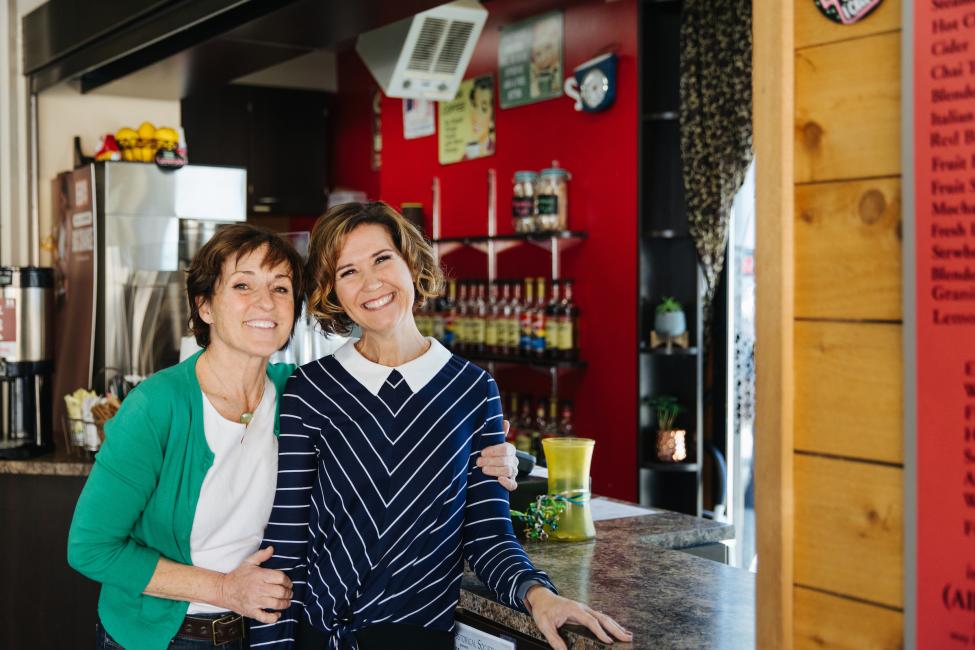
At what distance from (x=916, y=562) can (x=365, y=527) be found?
95 centimetres

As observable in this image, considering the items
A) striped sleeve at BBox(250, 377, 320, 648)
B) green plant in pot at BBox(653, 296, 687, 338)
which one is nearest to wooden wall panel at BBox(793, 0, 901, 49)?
striped sleeve at BBox(250, 377, 320, 648)

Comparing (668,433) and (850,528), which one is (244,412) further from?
(668,433)

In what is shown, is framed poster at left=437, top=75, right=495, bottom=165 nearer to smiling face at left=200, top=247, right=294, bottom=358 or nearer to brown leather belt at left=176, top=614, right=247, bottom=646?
smiling face at left=200, top=247, right=294, bottom=358

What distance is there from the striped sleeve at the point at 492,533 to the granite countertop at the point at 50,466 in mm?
1857

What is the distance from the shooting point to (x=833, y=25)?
123 centimetres

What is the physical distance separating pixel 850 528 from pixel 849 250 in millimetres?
328

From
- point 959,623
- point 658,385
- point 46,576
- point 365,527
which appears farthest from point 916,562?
point 658,385

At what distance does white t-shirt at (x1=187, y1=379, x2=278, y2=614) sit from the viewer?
188cm

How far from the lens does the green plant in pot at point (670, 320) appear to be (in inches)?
187

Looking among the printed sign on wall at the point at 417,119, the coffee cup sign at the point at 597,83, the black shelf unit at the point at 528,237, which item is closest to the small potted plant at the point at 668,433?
the black shelf unit at the point at 528,237

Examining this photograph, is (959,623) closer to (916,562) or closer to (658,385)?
(916,562)

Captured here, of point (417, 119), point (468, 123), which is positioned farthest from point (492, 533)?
point (417, 119)

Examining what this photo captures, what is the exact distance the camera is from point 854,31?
121 cm

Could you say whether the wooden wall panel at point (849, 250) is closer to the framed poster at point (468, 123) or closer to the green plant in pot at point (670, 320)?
the green plant in pot at point (670, 320)
